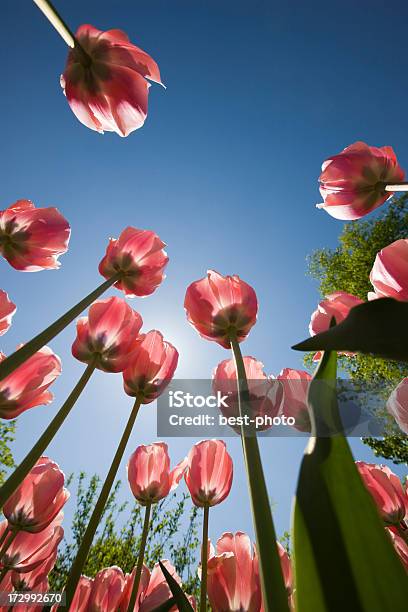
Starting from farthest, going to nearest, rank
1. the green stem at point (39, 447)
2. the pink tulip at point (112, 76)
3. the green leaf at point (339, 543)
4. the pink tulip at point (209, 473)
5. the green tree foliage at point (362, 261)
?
1. the green tree foliage at point (362, 261)
2. the pink tulip at point (209, 473)
3. the pink tulip at point (112, 76)
4. the green stem at point (39, 447)
5. the green leaf at point (339, 543)

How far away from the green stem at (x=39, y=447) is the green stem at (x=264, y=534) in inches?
7.8

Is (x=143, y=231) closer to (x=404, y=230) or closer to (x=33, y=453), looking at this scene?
(x=33, y=453)

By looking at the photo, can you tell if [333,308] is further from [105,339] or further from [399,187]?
[105,339]

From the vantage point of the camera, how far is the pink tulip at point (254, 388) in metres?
0.56

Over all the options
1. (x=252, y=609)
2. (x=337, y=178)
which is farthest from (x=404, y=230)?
(x=252, y=609)

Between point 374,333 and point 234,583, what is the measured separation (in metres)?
0.51

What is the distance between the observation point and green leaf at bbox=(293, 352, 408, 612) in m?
0.24

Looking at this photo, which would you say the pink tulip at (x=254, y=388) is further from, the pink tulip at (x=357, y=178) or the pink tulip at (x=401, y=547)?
the pink tulip at (x=357, y=178)

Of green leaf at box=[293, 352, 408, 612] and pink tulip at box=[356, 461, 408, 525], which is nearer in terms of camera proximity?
green leaf at box=[293, 352, 408, 612]

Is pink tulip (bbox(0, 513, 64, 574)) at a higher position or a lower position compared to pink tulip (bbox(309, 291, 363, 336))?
lower

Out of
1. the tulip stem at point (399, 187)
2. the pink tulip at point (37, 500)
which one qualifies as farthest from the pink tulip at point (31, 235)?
the tulip stem at point (399, 187)

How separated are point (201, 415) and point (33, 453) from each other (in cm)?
27

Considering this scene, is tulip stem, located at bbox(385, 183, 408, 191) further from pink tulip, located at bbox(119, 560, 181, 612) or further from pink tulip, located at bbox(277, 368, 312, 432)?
pink tulip, located at bbox(119, 560, 181, 612)

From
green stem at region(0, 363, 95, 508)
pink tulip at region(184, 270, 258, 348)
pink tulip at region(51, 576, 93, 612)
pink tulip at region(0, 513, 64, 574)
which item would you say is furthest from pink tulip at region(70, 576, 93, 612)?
pink tulip at region(184, 270, 258, 348)
